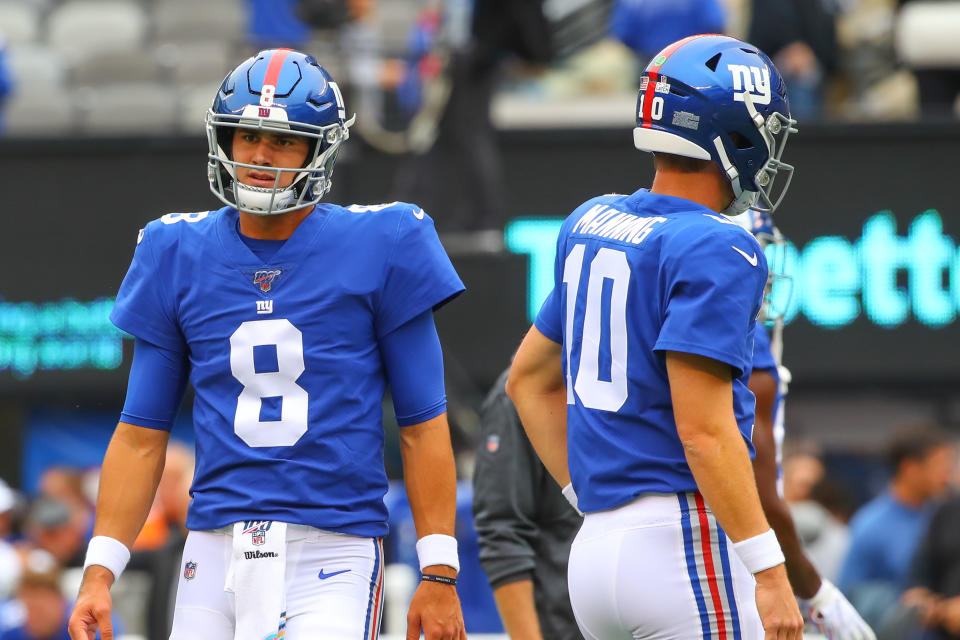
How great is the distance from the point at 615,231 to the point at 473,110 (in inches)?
268

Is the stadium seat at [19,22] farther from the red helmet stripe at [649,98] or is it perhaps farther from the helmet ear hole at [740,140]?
the helmet ear hole at [740,140]

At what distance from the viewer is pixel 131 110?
11938 mm

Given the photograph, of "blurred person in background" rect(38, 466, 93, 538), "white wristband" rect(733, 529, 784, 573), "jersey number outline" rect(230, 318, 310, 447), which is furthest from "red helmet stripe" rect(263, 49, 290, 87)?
"blurred person in background" rect(38, 466, 93, 538)

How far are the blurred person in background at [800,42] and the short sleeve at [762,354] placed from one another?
742cm

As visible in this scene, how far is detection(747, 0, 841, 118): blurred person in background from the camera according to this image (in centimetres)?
1187

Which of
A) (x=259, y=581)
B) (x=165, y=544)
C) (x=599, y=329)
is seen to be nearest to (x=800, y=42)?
(x=165, y=544)

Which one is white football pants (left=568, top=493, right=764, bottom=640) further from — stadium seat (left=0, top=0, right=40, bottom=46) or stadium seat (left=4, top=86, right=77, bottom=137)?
stadium seat (left=0, top=0, right=40, bottom=46)

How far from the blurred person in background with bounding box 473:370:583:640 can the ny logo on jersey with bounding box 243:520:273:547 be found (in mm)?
1094

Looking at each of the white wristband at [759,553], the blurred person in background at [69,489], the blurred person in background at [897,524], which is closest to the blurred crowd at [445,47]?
the blurred person in background at [69,489]

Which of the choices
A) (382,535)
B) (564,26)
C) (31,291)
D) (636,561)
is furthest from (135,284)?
(564,26)

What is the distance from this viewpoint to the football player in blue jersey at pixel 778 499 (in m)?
4.16

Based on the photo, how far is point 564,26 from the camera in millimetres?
13391

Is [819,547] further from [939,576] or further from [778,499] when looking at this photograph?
[778,499]

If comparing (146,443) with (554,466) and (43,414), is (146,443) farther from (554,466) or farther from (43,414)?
(43,414)
